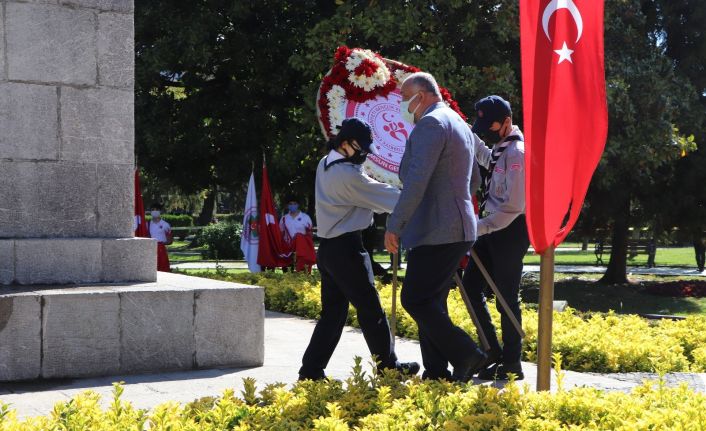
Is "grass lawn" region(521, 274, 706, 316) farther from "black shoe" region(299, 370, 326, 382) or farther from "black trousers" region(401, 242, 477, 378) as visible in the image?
"black trousers" region(401, 242, 477, 378)

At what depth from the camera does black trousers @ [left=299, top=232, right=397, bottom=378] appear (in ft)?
18.8

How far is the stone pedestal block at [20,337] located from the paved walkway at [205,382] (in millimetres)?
98

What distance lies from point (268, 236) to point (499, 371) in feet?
37.2

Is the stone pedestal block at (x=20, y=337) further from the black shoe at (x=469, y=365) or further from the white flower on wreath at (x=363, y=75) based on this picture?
the white flower on wreath at (x=363, y=75)

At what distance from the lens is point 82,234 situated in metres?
7.07

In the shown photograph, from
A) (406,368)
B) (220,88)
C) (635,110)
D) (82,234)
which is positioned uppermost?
(220,88)

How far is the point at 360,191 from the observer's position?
5.68m

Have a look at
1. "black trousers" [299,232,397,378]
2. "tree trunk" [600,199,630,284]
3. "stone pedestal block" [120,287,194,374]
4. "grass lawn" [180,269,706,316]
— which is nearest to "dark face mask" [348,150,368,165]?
"black trousers" [299,232,397,378]

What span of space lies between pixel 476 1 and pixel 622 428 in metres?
13.8

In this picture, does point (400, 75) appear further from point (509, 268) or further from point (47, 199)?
point (47, 199)

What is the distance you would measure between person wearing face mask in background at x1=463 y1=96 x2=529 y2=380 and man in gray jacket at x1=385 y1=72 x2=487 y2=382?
35.0 inches

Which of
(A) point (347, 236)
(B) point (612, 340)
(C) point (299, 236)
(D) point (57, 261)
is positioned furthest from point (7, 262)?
(C) point (299, 236)

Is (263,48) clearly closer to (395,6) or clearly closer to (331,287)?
(395,6)

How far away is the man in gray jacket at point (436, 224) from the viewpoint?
16.9 ft
